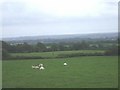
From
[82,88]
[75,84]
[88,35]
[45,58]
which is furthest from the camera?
[45,58]

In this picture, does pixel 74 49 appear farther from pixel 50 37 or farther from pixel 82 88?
pixel 82 88

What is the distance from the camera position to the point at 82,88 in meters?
7.86

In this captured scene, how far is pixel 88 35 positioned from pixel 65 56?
2295mm

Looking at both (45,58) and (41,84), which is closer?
(41,84)

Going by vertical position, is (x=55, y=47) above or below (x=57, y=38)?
below

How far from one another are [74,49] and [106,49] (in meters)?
1.88

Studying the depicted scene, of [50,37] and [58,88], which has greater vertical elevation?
[50,37]

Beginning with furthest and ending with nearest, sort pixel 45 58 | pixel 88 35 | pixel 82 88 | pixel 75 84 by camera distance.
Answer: pixel 45 58 < pixel 88 35 < pixel 75 84 < pixel 82 88

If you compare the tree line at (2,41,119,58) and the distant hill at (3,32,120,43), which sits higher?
the distant hill at (3,32,120,43)

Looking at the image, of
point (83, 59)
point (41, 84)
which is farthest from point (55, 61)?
point (41, 84)

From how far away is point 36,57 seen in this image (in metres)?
16.5

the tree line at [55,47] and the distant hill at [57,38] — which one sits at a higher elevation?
the distant hill at [57,38]

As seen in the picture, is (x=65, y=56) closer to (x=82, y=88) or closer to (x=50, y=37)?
(x=50, y=37)

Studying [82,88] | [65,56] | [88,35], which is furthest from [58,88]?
[65,56]
